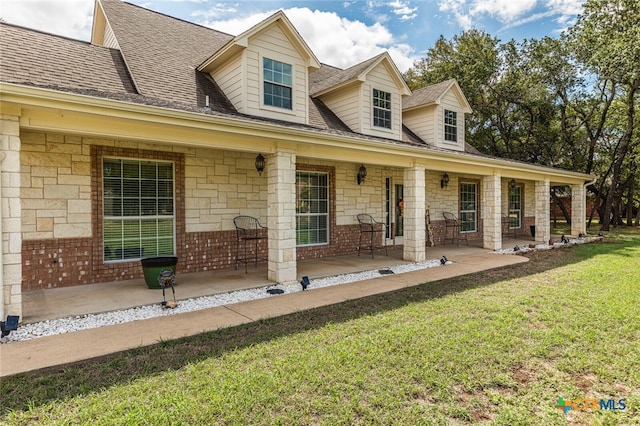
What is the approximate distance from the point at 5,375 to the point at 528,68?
22.7 metres

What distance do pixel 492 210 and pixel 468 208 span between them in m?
2.73

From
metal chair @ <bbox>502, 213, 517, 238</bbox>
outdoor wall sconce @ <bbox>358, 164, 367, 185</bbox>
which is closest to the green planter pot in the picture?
outdoor wall sconce @ <bbox>358, 164, 367, 185</bbox>

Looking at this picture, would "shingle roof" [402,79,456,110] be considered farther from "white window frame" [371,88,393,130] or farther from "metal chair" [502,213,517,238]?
"metal chair" [502,213,517,238]

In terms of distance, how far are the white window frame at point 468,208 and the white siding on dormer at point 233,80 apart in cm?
903

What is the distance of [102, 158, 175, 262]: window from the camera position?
21.1ft

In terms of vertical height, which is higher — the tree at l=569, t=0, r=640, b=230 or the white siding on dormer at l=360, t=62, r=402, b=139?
the tree at l=569, t=0, r=640, b=230

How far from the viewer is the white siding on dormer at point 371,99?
9.82 meters

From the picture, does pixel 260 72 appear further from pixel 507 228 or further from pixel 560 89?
pixel 560 89

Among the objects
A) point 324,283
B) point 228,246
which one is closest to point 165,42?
point 228,246

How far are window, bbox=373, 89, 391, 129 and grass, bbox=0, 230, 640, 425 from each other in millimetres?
6594

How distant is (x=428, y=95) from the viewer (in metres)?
12.1

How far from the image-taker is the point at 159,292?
19.0 ft

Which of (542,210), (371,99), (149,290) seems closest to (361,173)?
(371,99)

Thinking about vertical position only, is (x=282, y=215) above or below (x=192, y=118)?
below
